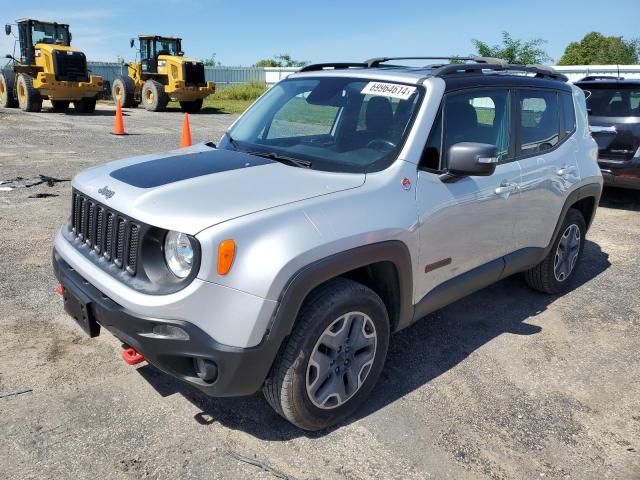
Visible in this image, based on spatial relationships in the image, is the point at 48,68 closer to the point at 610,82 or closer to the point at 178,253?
the point at 610,82

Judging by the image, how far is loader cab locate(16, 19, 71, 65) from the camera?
19.5m

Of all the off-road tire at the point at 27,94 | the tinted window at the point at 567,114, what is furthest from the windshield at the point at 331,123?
the off-road tire at the point at 27,94

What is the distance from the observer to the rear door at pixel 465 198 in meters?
3.30

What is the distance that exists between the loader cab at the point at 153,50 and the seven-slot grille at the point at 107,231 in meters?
20.9

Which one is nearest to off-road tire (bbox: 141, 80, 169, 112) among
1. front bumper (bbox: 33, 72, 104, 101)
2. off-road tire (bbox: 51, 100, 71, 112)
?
front bumper (bbox: 33, 72, 104, 101)

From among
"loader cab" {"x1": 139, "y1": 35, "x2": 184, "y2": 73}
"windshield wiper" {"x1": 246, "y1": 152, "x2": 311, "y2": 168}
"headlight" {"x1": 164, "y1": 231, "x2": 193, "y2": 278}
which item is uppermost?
"loader cab" {"x1": 139, "y1": 35, "x2": 184, "y2": 73}

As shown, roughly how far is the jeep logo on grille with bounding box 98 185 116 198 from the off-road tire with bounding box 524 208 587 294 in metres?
3.50

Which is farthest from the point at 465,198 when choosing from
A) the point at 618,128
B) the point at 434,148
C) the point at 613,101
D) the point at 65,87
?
the point at 65,87

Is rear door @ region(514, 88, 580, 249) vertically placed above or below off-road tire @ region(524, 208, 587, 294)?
above

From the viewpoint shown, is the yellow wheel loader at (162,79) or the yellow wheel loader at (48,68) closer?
the yellow wheel loader at (48,68)

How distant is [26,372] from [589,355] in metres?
3.73

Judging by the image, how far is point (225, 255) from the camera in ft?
8.08

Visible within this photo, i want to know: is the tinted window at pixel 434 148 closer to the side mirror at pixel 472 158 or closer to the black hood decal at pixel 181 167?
the side mirror at pixel 472 158

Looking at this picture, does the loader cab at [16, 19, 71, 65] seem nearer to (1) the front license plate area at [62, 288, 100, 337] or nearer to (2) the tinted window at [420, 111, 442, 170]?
(1) the front license plate area at [62, 288, 100, 337]
